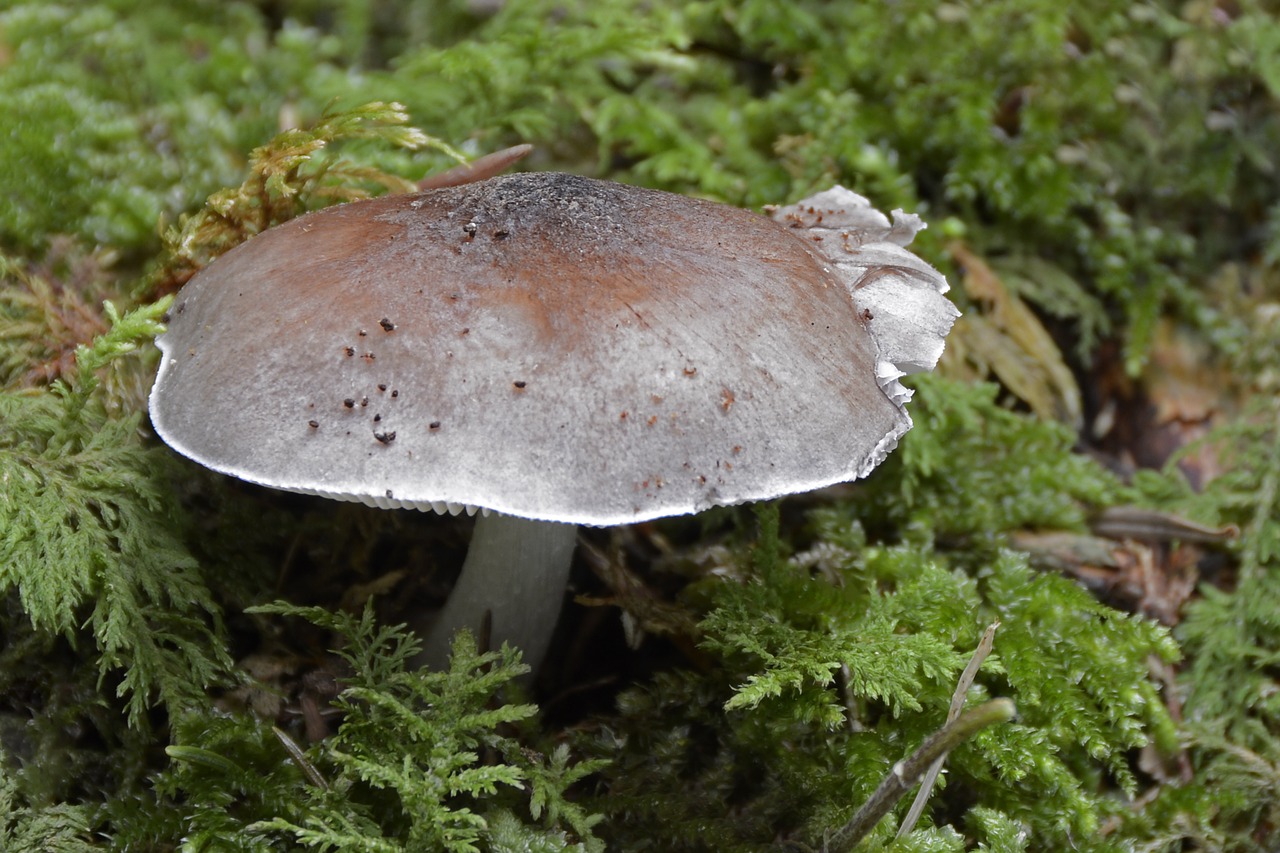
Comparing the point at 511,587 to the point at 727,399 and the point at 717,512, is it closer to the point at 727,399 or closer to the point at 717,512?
the point at 717,512

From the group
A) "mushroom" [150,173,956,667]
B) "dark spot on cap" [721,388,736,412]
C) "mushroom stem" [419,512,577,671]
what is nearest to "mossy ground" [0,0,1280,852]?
"mushroom stem" [419,512,577,671]

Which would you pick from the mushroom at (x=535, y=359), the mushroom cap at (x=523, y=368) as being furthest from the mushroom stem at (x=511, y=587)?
the mushroom cap at (x=523, y=368)

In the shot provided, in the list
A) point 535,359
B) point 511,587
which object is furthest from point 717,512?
point 535,359

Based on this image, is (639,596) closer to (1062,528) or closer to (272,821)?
(272,821)

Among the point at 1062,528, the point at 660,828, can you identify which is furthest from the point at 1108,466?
the point at 660,828

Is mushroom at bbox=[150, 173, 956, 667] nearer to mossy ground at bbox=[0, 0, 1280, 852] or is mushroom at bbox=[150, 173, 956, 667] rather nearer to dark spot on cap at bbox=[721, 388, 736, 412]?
dark spot on cap at bbox=[721, 388, 736, 412]

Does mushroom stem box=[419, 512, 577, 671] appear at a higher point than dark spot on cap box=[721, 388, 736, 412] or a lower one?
lower

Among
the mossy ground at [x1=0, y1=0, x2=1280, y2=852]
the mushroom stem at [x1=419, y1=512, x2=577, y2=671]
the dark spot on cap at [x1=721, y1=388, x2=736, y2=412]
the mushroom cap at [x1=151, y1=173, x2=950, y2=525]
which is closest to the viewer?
the mushroom cap at [x1=151, y1=173, x2=950, y2=525]
